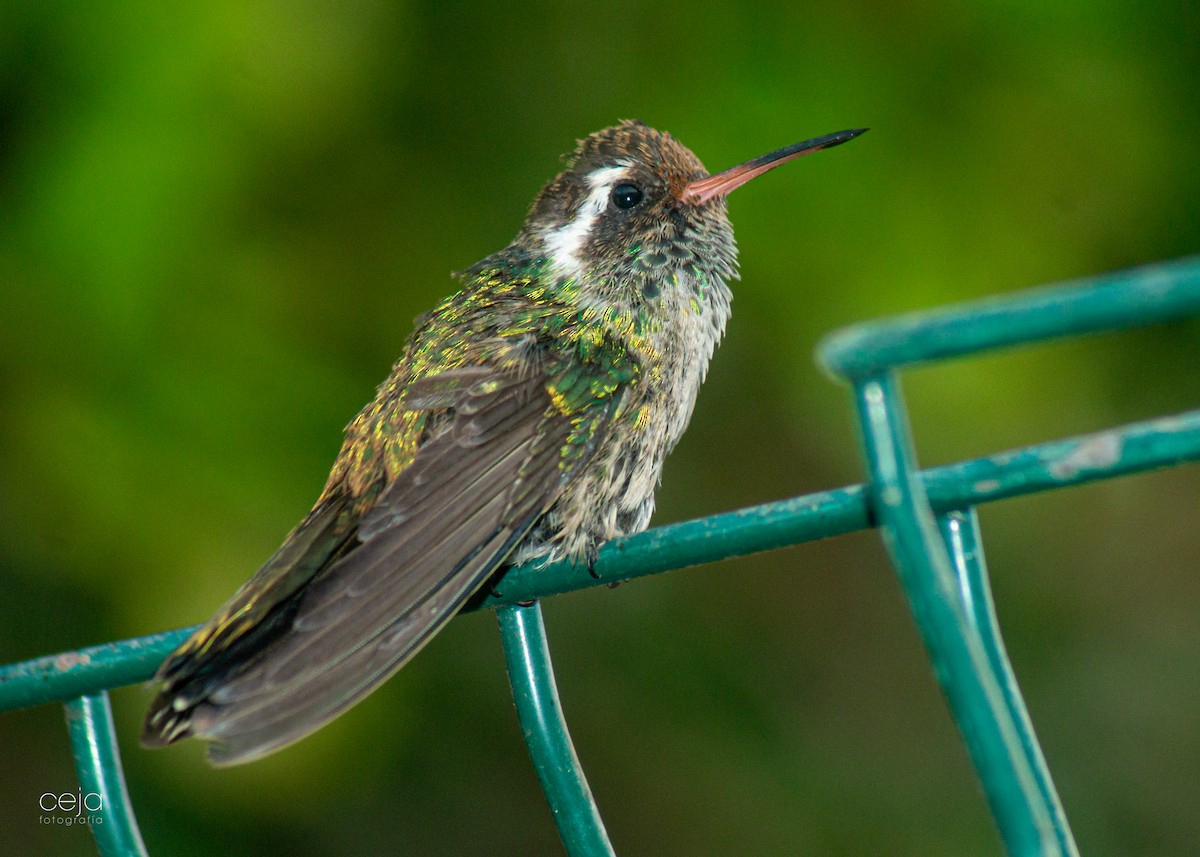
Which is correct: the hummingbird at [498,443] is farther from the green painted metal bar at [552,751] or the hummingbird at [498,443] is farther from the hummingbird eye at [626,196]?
the green painted metal bar at [552,751]

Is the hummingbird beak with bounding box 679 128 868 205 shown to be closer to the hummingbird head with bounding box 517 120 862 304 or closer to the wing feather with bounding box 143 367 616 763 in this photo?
the hummingbird head with bounding box 517 120 862 304

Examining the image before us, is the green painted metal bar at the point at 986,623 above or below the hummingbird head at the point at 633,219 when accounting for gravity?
below

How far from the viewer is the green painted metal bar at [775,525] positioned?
1318mm

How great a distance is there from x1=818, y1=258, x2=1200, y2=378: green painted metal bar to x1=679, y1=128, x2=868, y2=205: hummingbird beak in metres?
1.81

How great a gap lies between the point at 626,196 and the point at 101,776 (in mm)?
2036

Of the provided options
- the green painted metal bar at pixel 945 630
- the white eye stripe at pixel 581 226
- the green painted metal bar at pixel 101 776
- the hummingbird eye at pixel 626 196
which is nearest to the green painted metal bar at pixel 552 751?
the green painted metal bar at pixel 101 776

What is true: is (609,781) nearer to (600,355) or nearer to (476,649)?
(476,649)

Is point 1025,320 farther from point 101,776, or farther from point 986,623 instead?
point 101,776

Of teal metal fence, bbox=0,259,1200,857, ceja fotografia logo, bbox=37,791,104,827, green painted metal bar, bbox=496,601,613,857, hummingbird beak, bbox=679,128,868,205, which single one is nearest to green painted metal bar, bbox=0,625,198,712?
ceja fotografia logo, bbox=37,791,104,827

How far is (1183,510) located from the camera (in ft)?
17.6

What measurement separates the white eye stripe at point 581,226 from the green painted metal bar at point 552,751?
152 cm

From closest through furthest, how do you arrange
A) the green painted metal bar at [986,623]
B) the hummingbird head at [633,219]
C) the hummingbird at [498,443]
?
the green painted metal bar at [986,623] → the hummingbird at [498,443] → the hummingbird head at [633,219]

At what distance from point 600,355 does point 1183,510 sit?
10.6ft

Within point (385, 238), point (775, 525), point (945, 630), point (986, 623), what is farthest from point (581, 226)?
point (945, 630)
